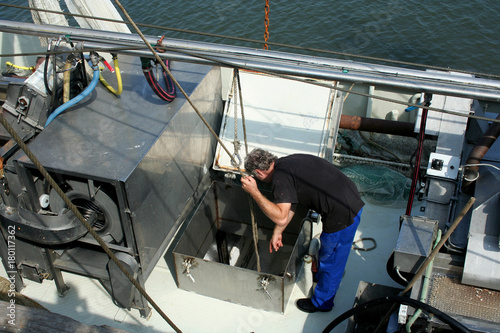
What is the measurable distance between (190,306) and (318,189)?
4.62ft

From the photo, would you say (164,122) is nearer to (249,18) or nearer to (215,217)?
(215,217)

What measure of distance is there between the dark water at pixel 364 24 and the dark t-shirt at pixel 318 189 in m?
7.33

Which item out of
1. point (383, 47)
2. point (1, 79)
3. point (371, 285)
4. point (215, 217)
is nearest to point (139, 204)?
point (215, 217)

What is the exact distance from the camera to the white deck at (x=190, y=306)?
10.9 ft

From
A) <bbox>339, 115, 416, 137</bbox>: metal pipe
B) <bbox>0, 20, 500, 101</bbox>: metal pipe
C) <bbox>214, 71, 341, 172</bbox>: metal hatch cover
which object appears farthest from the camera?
<bbox>339, 115, 416, 137</bbox>: metal pipe

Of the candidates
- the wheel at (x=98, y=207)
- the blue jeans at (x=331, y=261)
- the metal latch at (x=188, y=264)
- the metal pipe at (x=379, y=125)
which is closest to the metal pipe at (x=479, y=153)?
the blue jeans at (x=331, y=261)

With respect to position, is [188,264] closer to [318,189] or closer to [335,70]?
[318,189]

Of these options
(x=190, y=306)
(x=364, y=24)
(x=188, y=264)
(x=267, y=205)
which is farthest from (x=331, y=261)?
(x=364, y=24)

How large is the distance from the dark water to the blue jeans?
733cm

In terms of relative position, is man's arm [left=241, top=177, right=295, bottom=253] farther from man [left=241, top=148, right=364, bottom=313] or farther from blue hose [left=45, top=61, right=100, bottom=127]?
blue hose [left=45, top=61, right=100, bottom=127]

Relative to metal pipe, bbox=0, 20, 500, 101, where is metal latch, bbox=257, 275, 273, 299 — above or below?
below

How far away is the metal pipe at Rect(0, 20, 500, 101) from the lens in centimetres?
275

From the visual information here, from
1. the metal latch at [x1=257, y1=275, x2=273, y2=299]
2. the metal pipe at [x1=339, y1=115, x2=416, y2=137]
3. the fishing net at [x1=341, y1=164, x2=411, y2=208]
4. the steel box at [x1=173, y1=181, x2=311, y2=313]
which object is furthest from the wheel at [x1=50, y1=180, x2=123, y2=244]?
the metal pipe at [x1=339, y1=115, x2=416, y2=137]

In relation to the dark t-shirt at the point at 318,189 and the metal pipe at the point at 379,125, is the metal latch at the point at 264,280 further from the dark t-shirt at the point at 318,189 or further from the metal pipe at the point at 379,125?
the metal pipe at the point at 379,125
